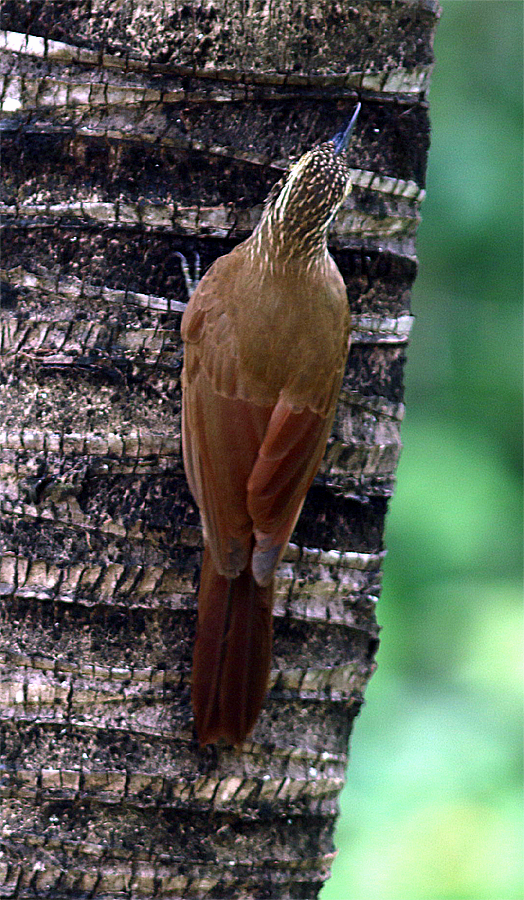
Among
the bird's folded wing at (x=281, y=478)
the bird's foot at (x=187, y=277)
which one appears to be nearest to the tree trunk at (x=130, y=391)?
the bird's foot at (x=187, y=277)

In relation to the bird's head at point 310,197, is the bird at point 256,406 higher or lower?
lower

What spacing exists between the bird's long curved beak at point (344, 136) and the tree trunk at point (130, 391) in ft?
0.08

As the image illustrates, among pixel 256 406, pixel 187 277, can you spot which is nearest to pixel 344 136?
pixel 187 277

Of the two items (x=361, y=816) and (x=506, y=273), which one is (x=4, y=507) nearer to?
(x=361, y=816)

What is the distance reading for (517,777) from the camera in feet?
15.6

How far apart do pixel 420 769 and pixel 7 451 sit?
3110mm

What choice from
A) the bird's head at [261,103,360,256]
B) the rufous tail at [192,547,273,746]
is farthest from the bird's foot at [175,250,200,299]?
the rufous tail at [192,547,273,746]

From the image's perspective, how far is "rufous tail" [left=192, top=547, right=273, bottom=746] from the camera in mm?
2443

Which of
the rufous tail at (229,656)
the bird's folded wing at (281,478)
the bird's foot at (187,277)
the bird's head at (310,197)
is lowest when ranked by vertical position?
the rufous tail at (229,656)

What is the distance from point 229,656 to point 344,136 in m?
1.28

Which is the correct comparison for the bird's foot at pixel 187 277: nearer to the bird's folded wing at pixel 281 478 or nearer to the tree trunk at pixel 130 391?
the tree trunk at pixel 130 391

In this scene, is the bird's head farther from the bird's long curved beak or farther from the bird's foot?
the bird's foot

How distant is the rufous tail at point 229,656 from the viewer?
96.2 inches

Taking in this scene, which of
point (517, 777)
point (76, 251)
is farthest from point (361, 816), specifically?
point (76, 251)
